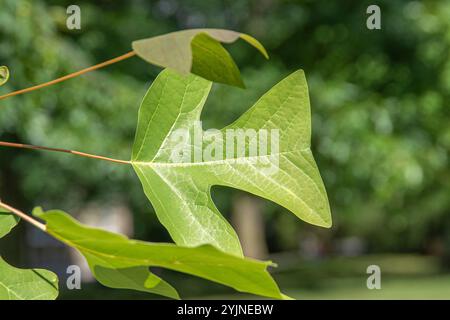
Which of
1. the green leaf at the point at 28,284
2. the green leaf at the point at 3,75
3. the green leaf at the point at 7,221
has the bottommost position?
the green leaf at the point at 28,284

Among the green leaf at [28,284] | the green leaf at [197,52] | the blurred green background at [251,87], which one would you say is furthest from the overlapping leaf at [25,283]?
the blurred green background at [251,87]

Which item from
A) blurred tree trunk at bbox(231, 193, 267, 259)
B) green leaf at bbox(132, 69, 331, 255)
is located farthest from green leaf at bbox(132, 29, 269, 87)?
blurred tree trunk at bbox(231, 193, 267, 259)

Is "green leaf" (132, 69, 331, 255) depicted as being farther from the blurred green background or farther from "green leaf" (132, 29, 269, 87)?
the blurred green background

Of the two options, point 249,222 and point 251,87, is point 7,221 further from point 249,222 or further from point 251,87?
point 249,222

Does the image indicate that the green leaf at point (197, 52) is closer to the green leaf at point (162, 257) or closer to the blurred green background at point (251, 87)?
the green leaf at point (162, 257)

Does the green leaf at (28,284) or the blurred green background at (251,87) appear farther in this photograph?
the blurred green background at (251,87)

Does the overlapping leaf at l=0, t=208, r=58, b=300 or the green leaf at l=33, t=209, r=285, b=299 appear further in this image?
the overlapping leaf at l=0, t=208, r=58, b=300

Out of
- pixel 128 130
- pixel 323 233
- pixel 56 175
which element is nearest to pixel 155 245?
pixel 128 130
